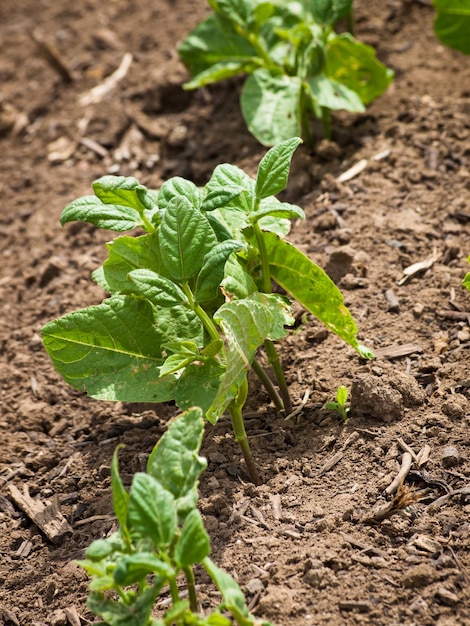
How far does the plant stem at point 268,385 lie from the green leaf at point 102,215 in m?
0.59

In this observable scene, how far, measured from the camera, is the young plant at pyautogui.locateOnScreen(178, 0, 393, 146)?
11.2ft

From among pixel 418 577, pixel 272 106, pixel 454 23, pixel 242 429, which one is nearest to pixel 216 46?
pixel 272 106

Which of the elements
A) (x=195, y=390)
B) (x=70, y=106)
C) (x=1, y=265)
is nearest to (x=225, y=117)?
(x=70, y=106)

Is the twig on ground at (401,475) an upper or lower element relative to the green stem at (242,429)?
lower

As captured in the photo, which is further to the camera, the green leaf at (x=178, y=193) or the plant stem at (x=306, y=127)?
the plant stem at (x=306, y=127)

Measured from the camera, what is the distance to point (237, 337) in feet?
7.03

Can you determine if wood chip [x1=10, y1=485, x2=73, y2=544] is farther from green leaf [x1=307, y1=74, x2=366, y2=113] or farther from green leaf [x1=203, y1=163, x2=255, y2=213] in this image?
green leaf [x1=307, y1=74, x2=366, y2=113]

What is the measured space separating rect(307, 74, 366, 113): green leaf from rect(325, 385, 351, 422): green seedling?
56.6 inches

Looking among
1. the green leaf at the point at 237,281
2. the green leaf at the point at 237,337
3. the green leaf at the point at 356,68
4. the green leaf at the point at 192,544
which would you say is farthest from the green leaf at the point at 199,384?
the green leaf at the point at 356,68

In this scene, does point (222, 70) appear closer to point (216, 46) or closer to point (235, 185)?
point (216, 46)

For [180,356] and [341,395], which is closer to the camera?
[180,356]

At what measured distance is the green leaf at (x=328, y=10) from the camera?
3.50 metres

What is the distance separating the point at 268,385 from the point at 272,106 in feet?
4.71

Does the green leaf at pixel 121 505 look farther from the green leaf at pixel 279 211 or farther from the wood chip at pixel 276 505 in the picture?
the green leaf at pixel 279 211
